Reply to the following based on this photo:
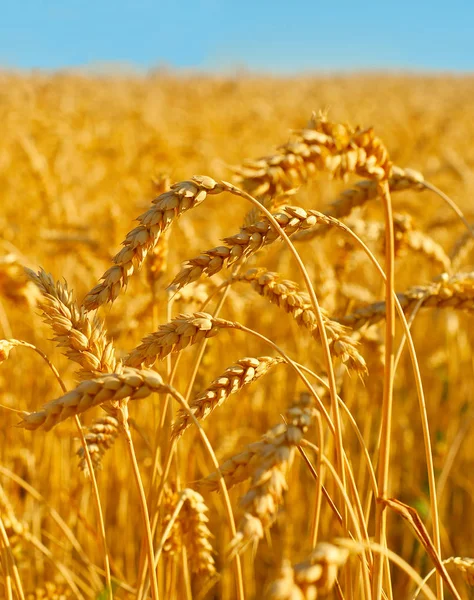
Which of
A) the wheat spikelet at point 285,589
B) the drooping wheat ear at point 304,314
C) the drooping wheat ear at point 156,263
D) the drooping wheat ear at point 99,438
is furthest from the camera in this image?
the drooping wheat ear at point 156,263

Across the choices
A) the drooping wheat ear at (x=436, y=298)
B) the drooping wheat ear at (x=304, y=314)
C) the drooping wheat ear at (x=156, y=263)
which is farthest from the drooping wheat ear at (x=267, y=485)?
the drooping wheat ear at (x=156, y=263)

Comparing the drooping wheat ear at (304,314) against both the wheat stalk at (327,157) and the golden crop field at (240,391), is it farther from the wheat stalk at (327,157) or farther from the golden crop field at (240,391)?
the wheat stalk at (327,157)

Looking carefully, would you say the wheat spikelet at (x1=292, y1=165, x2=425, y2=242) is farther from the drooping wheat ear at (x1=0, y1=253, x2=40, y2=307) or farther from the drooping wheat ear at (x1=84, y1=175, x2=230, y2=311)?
the drooping wheat ear at (x1=0, y1=253, x2=40, y2=307)

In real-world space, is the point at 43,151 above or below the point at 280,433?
above

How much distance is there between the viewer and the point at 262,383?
9.86 ft

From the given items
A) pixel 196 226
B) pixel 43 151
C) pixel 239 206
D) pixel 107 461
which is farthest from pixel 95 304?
pixel 43 151

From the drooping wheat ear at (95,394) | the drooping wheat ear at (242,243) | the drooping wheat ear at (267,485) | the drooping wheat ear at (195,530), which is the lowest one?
the drooping wheat ear at (195,530)

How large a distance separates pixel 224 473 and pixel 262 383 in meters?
2.10

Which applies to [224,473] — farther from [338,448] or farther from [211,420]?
[211,420]

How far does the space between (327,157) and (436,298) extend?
0.44 m

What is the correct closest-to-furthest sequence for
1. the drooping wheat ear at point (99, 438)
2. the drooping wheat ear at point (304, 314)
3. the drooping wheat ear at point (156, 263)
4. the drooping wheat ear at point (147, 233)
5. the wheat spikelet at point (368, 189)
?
the drooping wheat ear at point (147, 233), the drooping wheat ear at point (304, 314), the drooping wheat ear at point (99, 438), the wheat spikelet at point (368, 189), the drooping wheat ear at point (156, 263)

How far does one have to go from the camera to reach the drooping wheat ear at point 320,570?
0.56 m

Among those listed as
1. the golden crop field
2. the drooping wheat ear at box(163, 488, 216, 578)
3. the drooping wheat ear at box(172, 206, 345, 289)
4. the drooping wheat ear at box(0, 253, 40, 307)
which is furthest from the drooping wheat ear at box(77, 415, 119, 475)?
the drooping wheat ear at box(0, 253, 40, 307)

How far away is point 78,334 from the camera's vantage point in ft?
3.03
